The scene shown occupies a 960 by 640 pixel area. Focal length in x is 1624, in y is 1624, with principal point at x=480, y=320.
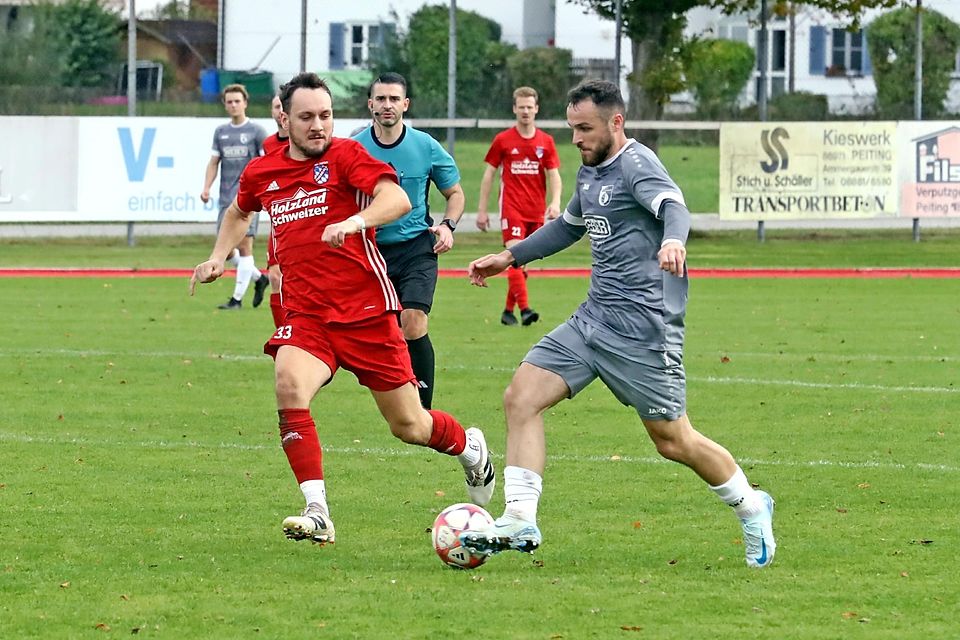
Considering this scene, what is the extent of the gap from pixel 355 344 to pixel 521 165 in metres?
9.81

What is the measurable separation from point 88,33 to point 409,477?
3281 cm

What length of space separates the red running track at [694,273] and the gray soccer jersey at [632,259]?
1536 cm

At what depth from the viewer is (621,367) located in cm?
664

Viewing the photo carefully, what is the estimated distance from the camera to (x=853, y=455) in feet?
30.1

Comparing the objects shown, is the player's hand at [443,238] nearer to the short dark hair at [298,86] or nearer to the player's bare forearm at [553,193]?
the short dark hair at [298,86]

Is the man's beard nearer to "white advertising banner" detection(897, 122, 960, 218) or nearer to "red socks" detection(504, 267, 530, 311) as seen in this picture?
"red socks" detection(504, 267, 530, 311)

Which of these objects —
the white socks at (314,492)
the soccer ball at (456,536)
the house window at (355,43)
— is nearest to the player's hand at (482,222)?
the white socks at (314,492)

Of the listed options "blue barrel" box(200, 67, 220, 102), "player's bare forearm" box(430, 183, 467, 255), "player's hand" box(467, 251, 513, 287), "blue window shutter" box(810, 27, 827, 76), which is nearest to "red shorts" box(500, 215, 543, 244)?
"player's bare forearm" box(430, 183, 467, 255)

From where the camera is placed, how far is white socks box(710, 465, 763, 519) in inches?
260

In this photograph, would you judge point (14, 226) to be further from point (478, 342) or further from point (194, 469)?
point (194, 469)

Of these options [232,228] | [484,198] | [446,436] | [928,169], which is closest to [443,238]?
[232,228]

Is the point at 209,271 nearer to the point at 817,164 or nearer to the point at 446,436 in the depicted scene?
the point at 446,436

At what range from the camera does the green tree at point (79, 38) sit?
90.3 ft

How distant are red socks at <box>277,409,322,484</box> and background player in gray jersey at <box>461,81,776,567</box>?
2.73ft
